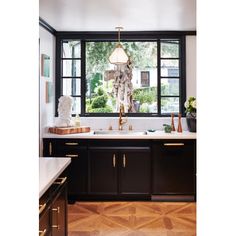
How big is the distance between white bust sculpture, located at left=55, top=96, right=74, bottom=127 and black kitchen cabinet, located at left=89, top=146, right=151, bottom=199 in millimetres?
576

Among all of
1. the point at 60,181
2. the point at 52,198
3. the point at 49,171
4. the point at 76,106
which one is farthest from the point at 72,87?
the point at 52,198

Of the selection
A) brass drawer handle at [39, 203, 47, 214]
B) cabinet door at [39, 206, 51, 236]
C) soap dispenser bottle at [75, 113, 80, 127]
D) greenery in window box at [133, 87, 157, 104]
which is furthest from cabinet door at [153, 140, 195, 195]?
A: brass drawer handle at [39, 203, 47, 214]

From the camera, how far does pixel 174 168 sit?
460 cm

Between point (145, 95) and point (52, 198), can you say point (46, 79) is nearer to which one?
point (145, 95)

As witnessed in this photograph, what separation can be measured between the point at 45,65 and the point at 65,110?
0.65m

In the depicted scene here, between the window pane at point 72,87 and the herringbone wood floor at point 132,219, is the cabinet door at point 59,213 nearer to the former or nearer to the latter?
the herringbone wood floor at point 132,219

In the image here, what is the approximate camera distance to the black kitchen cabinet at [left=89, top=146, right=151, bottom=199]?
182 inches

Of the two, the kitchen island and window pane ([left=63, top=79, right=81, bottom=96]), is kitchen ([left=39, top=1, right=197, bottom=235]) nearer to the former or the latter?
window pane ([left=63, top=79, right=81, bottom=96])

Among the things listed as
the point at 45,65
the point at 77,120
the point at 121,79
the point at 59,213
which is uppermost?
the point at 45,65

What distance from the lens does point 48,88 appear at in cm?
488

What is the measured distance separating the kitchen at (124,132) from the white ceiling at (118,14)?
0.04 m
